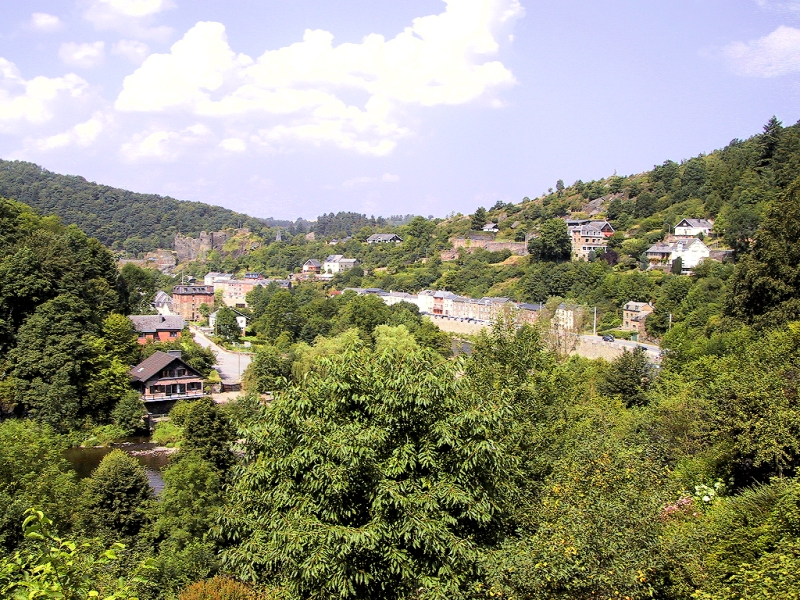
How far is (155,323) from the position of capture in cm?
4253

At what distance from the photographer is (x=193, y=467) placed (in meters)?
13.0

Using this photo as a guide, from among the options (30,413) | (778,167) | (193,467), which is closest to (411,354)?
(193,467)

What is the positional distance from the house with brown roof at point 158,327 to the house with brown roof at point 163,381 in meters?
10.7

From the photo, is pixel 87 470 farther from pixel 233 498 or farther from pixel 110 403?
pixel 233 498

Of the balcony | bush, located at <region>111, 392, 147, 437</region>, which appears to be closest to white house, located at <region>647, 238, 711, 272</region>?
the balcony

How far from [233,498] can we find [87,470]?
18017 mm

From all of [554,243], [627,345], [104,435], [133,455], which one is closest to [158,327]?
[104,435]

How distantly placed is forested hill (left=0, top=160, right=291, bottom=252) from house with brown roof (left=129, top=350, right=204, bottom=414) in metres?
100

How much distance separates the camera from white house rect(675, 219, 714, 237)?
171 feet

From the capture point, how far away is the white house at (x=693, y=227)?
171ft

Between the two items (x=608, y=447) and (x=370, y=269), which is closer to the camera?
(x=608, y=447)

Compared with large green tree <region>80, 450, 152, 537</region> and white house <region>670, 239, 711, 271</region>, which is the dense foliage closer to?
large green tree <region>80, 450, 152, 537</region>

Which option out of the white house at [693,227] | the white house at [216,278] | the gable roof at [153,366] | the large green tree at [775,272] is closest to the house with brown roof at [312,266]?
the white house at [216,278]

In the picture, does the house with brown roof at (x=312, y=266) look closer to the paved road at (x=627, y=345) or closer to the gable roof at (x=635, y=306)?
the gable roof at (x=635, y=306)
